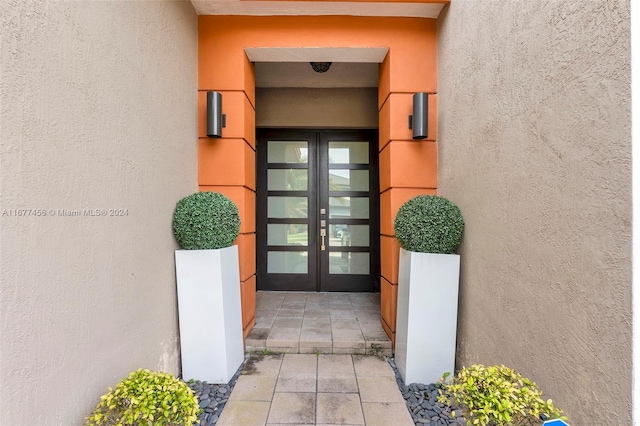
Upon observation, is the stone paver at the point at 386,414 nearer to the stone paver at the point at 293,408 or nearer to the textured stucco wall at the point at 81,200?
the stone paver at the point at 293,408

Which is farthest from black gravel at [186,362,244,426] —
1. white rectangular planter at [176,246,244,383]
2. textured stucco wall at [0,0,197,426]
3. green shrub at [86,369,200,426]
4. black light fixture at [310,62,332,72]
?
black light fixture at [310,62,332,72]

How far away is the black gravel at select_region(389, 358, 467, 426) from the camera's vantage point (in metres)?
1.73

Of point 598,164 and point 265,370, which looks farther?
point 265,370

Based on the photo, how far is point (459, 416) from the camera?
69.4 inches

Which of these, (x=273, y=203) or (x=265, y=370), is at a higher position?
(x=273, y=203)

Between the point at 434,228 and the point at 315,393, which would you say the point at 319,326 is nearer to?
the point at 315,393

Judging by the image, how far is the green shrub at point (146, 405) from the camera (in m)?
1.22

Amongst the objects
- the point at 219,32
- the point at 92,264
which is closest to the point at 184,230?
the point at 92,264

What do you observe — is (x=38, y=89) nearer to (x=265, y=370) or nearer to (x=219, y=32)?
(x=219, y=32)

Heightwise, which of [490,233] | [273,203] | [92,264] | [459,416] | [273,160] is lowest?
[459,416]

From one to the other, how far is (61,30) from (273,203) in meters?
3.07

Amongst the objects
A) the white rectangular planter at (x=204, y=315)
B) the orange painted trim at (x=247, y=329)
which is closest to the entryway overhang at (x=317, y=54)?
the white rectangular planter at (x=204, y=315)

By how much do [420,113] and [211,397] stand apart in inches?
110

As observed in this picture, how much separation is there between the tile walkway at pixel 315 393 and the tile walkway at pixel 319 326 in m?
0.08
